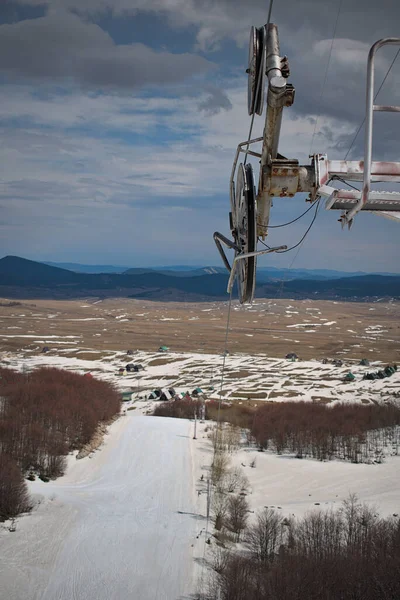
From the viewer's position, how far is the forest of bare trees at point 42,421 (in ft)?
106

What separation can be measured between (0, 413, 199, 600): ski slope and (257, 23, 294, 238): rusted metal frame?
23.2 metres

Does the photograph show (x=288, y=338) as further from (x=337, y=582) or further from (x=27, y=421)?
(x=337, y=582)

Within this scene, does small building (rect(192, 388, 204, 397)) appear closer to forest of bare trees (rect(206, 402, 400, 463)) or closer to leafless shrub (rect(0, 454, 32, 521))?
forest of bare trees (rect(206, 402, 400, 463))

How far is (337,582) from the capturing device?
22875 mm

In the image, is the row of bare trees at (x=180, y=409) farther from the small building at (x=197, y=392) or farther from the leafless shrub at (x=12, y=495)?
the leafless shrub at (x=12, y=495)

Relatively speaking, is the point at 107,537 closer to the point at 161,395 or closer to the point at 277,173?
the point at 277,173

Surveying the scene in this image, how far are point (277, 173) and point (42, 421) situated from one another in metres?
48.3

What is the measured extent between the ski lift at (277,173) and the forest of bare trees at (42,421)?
96.0 feet

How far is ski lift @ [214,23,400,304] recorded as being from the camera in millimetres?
3752

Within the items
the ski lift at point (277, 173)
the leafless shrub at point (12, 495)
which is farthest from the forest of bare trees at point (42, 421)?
the ski lift at point (277, 173)

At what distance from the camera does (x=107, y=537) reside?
28.1m

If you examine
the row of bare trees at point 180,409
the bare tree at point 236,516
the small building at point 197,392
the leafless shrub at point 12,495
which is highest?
the leafless shrub at point 12,495

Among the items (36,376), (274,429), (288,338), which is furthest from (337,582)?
(288,338)

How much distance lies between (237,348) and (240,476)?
A: 7899 centimetres
